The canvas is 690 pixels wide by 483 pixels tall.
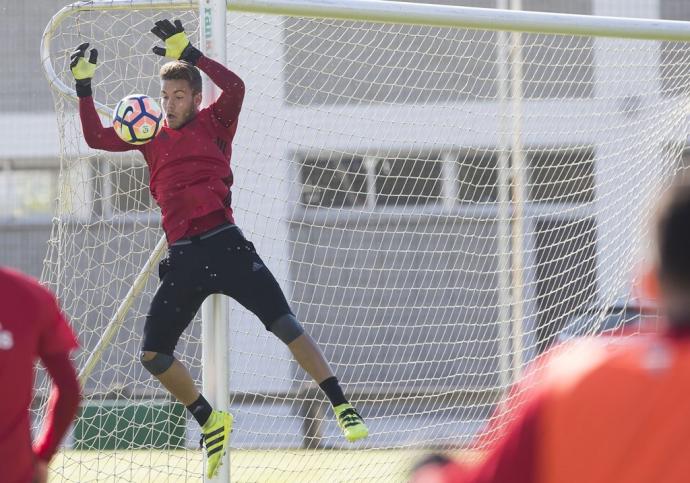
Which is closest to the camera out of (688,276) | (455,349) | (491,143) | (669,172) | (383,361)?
(688,276)

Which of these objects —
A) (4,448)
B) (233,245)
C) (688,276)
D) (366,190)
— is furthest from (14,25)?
(688,276)

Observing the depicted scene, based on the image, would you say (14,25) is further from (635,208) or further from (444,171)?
(635,208)

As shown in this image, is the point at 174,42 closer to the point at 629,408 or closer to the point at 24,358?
the point at 24,358

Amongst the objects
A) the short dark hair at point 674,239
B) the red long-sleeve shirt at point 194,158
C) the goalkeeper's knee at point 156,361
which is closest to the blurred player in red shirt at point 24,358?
the short dark hair at point 674,239

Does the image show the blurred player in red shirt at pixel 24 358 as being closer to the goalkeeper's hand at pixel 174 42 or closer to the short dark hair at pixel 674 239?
the short dark hair at pixel 674 239

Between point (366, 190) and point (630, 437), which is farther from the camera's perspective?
point (366, 190)

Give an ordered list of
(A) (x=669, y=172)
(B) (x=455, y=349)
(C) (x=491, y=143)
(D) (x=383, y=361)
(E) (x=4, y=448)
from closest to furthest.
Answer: (E) (x=4, y=448) < (A) (x=669, y=172) < (B) (x=455, y=349) < (D) (x=383, y=361) < (C) (x=491, y=143)

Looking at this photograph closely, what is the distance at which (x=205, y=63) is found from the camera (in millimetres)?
5031

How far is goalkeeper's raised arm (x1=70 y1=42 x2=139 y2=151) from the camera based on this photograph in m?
5.21

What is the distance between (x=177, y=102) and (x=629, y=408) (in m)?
3.90

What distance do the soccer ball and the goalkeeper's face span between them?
0.09 metres

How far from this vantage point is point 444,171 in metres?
10.3

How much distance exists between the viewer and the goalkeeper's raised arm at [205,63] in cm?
498

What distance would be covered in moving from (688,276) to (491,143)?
9136 millimetres
